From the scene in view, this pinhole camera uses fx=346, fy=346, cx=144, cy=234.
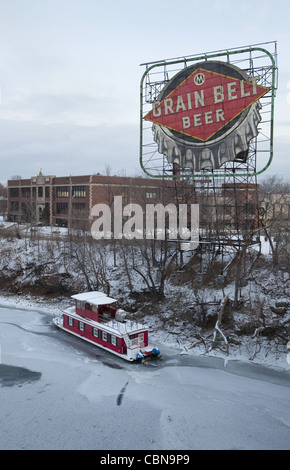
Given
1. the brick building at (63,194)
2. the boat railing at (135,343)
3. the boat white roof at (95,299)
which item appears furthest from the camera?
the brick building at (63,194)

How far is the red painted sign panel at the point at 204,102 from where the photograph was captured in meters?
24.1

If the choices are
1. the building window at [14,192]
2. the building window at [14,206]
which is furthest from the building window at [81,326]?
the building window at [14,192]

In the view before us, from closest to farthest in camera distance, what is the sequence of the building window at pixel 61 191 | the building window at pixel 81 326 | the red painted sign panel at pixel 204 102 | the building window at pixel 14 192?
the building window at pixel 81 326
the red painted sign panel at pixel 204 102
the building window at pixel 61 191
the building window at pixel 14 192

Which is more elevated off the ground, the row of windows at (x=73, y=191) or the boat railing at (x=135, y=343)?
the row of windows at (x=73, y=191)

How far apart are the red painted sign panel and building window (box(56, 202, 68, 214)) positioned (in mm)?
31959

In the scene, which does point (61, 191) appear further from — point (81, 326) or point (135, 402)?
point (135, 402)

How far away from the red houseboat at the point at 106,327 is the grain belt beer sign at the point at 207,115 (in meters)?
12.1

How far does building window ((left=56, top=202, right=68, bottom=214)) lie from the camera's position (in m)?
57.1

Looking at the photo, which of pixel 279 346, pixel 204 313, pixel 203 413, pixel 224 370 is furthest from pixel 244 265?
pixel 203 413

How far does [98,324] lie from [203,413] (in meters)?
9.13

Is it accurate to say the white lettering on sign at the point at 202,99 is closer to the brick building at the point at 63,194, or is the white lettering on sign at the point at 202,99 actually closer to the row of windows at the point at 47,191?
the brick building at the point at 63,194

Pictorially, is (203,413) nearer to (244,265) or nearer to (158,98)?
(244,265)

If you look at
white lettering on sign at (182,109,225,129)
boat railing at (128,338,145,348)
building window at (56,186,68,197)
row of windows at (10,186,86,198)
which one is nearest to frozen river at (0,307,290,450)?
boat railing at (128,338,145,348)

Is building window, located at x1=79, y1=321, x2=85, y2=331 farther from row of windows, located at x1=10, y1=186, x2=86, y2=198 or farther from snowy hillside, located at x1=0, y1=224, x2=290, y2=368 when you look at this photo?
row of windows, located at x1=10, y1=186, x2=86, y2=198
